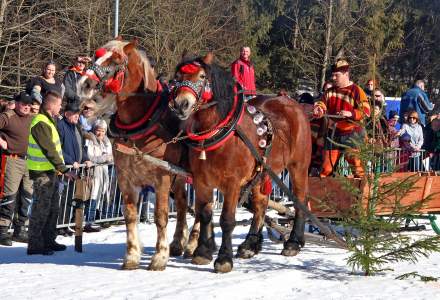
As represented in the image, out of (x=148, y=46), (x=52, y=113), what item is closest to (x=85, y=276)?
(x=52, y=113)

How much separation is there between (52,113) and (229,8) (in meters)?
23.2

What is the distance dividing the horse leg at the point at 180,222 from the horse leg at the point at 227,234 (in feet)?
3.83

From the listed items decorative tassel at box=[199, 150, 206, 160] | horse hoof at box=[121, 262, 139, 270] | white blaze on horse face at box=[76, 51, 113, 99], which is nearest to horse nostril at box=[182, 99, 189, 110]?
decorative tassel at box=[199, 150, 206, 160]

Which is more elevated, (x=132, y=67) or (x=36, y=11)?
(x=36, y=11)

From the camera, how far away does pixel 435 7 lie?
4028 cm

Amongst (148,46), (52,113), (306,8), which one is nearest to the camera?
(52,113)

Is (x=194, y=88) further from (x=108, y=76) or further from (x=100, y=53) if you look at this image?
(x=100, y=53)

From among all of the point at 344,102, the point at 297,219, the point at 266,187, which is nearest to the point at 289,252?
the point at 297,219

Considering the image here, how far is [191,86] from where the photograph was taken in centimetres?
707

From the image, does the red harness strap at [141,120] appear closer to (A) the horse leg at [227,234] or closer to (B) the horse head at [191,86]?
(B) the horse head at [191,86]

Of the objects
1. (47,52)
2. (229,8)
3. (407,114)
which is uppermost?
(229,8)

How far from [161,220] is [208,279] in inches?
33.8

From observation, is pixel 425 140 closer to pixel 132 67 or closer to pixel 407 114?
pixel 407 114

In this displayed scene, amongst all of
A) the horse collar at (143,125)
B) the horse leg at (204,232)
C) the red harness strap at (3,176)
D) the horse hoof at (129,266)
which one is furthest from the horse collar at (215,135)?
the red harness strap at (3,176)
